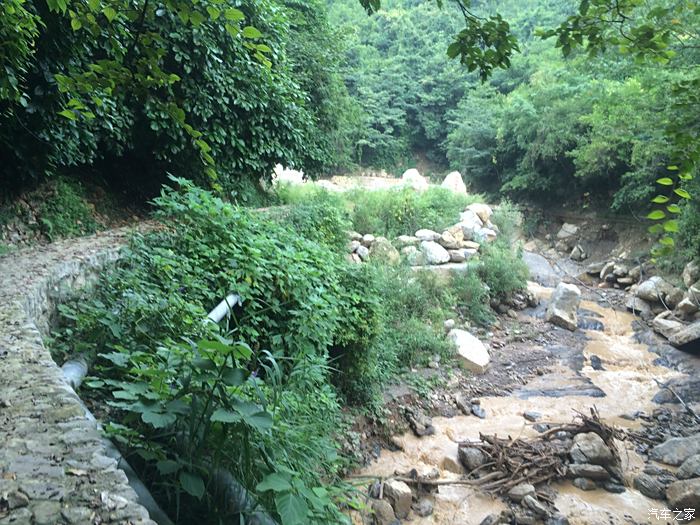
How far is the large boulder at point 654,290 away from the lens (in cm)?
1027

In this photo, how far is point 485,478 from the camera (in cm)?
472

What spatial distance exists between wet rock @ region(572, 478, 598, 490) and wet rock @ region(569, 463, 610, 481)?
5 cm

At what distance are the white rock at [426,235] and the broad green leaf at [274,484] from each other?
9613mm

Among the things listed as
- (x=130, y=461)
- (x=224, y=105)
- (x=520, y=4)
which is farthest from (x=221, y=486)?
(x=520, y=4)

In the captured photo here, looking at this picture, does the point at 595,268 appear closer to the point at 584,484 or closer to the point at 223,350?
the point at 584,484

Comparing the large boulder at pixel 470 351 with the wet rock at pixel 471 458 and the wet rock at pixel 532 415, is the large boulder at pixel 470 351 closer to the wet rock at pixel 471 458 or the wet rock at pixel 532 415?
the wet rock at pixel 532 415

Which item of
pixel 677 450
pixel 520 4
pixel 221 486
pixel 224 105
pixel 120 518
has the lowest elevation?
pixel 677 450

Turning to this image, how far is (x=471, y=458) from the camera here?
197 inches

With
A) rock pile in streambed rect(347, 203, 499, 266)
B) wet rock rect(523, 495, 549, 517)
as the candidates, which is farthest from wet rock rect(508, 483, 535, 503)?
rock pile in streambed rect(347, 203, 499, 266)

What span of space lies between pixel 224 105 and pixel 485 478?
5935 millimetres

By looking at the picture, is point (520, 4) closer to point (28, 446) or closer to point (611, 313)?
point (611, 313)

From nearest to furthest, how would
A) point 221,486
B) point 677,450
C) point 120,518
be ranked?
point 120,518 < point 221,486 < point 677,450

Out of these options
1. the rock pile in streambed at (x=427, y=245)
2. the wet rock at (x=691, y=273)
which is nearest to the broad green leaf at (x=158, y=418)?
the rock pile in streambed at (x=427, y=245)

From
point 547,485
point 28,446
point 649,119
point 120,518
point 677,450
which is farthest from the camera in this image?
point 649,119
